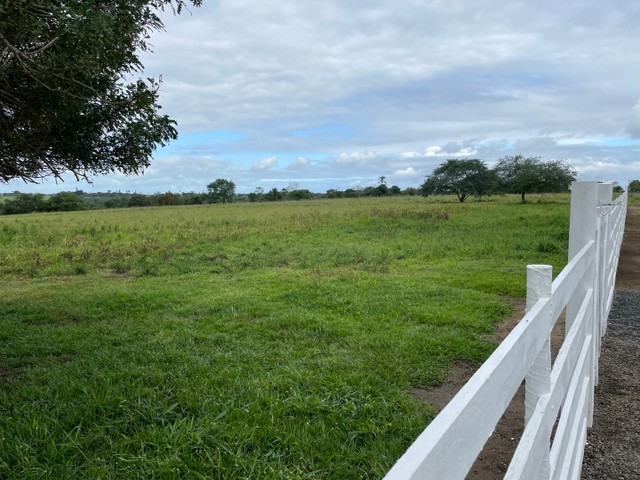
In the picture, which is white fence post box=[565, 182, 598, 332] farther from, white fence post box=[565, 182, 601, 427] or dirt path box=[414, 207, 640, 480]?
dirt path box=[414, 207, 640, 480]

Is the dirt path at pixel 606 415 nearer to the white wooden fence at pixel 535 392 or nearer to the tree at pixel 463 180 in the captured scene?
the white wooden fence at pixel 535 392

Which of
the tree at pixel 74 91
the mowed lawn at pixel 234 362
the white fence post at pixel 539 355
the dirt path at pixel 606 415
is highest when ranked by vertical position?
the tree at pixel 74 91

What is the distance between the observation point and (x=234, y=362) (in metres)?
4.70

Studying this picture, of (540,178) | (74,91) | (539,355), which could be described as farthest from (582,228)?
(540,178)

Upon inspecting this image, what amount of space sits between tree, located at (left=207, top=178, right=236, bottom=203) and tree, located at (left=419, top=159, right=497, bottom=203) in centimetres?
4766

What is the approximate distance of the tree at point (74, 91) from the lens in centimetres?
394

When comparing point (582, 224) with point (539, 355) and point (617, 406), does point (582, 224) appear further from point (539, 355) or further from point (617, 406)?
point (539, 355)

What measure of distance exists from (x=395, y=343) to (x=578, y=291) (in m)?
2.39

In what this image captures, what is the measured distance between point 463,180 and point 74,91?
180 feet

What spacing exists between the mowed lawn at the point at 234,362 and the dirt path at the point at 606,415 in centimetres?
42

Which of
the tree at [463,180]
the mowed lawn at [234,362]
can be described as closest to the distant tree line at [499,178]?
the tree at [463,180]

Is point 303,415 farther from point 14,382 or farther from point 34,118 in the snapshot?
point 34,118

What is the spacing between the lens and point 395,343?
5.21 meters

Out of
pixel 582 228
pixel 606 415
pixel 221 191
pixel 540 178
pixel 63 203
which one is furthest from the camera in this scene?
pixel 221 191
